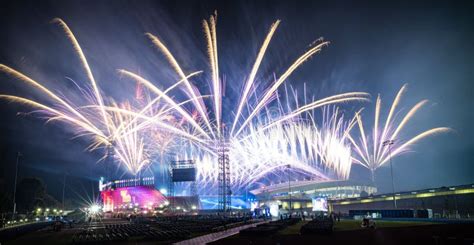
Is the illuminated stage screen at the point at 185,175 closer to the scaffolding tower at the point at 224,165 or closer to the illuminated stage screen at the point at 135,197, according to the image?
the scaffolding tower at the point at 224,165

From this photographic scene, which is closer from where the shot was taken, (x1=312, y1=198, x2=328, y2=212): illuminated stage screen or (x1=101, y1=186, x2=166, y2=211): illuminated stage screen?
(x1=312, y1=198, x2=328, y2=212): illuminated stage screen

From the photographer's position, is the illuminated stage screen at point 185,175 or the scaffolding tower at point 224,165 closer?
the scaffolding tower at point 224,165

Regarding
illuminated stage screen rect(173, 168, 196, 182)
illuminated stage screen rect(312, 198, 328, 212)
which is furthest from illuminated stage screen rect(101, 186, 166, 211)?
illuminated stage screen rect(312, 198, 328, 212)

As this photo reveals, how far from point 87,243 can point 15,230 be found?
1392cm

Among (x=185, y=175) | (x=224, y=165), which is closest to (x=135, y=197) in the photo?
(x=185, y=175)

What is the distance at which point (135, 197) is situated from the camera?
104 meters

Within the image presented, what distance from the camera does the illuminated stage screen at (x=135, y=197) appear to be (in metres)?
102

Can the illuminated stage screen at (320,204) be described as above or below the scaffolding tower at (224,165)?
below

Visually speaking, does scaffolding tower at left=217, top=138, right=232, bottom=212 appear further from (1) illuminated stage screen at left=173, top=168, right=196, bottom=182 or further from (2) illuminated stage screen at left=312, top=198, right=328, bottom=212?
(2) illuminated stage screen at left=312, top=198, right=328, bottom=212

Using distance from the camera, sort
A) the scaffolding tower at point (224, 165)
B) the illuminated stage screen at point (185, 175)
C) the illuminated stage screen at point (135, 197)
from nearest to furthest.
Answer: the scaffolding tower at point (224, 165), the illuminated stage screen at point (185, 175), the illuminated stage screen at point (135, 197)

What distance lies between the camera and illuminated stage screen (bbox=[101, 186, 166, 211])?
102 meters

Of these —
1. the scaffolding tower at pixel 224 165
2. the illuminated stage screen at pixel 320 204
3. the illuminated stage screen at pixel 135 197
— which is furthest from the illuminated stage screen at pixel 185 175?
the illuminated stage screen at pixel 135 197

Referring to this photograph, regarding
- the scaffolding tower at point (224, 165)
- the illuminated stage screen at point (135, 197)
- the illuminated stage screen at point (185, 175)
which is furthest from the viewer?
the illuminated stage screen at point (135, 197)

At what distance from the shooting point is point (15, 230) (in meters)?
37.9
